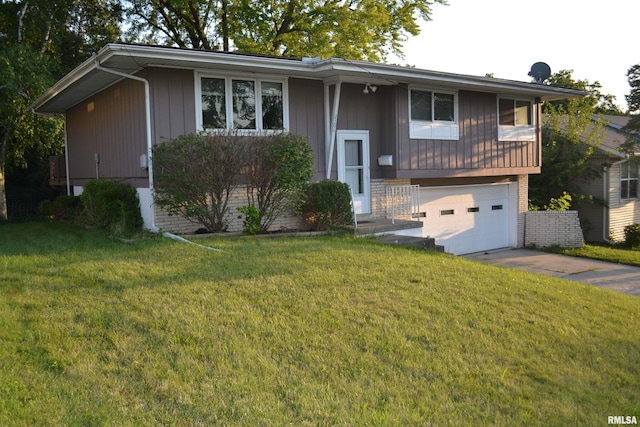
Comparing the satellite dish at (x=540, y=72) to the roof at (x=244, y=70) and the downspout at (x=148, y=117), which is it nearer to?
the roof at (x=244, y=70)

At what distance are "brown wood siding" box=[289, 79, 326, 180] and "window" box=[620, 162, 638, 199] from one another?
12123mm

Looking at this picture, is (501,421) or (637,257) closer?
(501,421)

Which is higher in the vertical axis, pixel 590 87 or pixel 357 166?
pixel 590 87

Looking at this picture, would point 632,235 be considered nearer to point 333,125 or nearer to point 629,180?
point 629,180

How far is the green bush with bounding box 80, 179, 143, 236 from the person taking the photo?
34.5 ft

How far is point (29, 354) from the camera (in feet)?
14.4

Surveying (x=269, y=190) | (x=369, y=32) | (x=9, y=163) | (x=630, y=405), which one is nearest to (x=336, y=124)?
(x=269, y=190)

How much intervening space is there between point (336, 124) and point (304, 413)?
9.13m

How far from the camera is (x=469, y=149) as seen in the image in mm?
14414

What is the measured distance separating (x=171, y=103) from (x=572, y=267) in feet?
31.3

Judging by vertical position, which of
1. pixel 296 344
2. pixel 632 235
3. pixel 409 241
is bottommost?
pixel 632 235

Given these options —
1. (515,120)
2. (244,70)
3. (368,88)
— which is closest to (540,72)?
(515,120)

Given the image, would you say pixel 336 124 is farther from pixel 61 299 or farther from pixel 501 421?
pixel 501 421

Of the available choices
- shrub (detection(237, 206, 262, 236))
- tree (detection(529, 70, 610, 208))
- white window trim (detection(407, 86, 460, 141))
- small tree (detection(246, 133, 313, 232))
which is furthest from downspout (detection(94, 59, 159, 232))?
tree (detection(529, 70, 610, 208))
